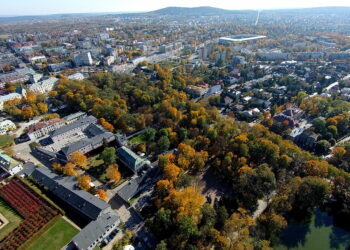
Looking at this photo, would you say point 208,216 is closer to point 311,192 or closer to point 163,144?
point 311,192

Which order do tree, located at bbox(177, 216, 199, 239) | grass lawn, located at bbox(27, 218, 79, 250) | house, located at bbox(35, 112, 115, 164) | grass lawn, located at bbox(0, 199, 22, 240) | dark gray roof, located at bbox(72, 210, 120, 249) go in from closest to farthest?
1. dark gray roof, located at bbox(72, 210, 120, 249)
2. tree, located at bbox(177, 216, 199, 239)
3. grass lawn, located at bbox(27, 218, 79, 250)
4. grass lawn, located at bbox(0, 199, 22, 240)
5. house, located at bbox(35, 112, 115, 164)

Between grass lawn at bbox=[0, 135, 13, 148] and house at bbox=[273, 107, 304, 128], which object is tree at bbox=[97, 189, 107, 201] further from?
Result: house at bbox=[273, 107, 304, 128]

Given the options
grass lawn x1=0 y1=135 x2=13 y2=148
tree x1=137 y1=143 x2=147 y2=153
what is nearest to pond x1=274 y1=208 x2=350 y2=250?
tree x1=137 y1=143 x2=147 y2=153

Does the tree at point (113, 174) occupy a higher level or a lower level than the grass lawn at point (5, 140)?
higher

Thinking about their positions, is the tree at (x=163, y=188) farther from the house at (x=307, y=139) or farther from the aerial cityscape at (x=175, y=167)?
the house at (x=307, y=139)

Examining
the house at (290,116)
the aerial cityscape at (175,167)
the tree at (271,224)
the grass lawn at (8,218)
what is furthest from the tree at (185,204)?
the house at (290,116)

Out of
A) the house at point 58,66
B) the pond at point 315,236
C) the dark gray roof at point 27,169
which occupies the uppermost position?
the dark gray roof at point 27,169

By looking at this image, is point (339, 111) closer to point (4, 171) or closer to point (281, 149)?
point (281, 149)

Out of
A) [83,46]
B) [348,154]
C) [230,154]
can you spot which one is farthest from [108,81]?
[83,46]
